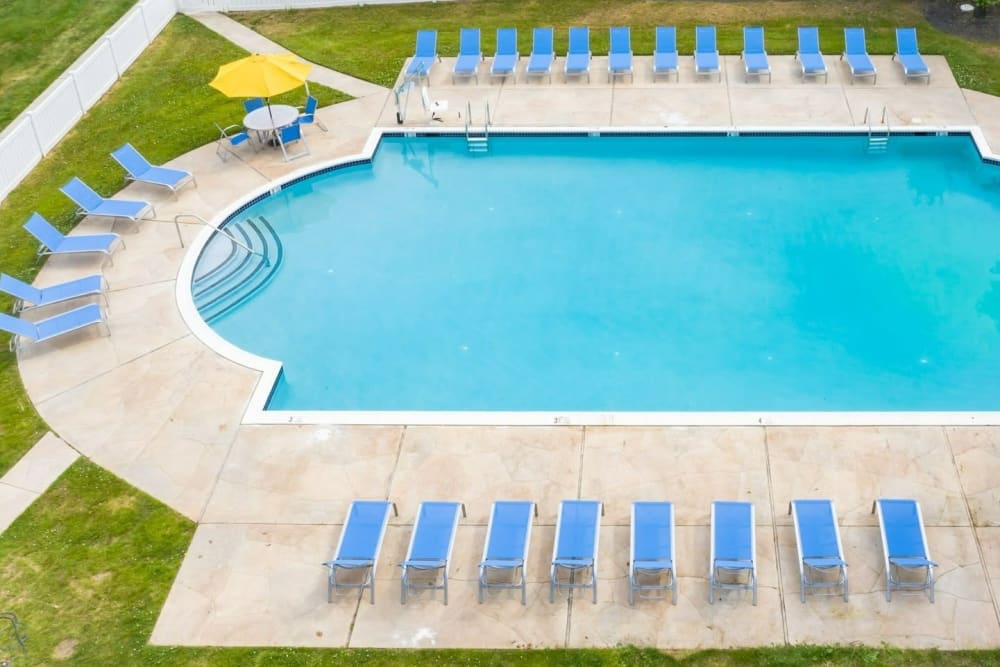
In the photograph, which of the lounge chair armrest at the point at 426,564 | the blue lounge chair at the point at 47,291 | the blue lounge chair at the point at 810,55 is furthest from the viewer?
the blue lounge chair at the point at 810,55

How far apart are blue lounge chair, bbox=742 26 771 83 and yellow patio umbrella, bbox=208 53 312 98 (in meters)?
10.1

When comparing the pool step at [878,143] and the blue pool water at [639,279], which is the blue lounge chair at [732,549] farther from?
the pool step at [878,143]

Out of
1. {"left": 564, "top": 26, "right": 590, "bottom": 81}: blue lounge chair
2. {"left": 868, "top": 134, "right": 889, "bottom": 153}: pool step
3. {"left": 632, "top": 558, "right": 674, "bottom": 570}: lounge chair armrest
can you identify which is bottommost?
{"left": 868, "top": 134, "right": 889, "bottom": 153}: pool step

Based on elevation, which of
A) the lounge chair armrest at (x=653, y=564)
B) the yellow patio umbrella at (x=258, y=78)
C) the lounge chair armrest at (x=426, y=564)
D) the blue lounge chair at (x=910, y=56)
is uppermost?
the yellow patio umbrella at (x=258, y=78)

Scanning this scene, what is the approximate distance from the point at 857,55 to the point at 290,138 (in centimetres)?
1305

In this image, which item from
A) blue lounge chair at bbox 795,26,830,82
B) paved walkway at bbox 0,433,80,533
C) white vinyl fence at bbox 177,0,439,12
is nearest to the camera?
paved walkway at bbox 0,433,80,533

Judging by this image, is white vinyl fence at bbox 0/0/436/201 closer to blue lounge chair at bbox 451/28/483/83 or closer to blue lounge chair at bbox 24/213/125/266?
blue lounge chair at bbox 24/213/125/266

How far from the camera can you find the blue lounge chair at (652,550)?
1338cm

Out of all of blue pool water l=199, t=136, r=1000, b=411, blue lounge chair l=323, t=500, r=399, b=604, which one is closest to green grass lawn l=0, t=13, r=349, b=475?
blue pool water l=199, t=136, r=1000, b=411

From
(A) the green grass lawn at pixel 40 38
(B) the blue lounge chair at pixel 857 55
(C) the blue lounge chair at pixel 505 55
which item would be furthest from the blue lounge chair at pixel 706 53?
(A) the green grass lawn at pixel 40 38

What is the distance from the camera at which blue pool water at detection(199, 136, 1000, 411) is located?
17.4 metres

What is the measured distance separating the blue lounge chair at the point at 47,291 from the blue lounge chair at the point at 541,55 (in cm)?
1124

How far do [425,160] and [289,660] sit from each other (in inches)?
510

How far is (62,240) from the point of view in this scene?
1984 cm
